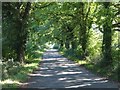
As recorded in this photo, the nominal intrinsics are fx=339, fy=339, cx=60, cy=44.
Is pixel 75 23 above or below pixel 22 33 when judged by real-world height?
above

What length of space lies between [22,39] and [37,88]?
48.3 ft

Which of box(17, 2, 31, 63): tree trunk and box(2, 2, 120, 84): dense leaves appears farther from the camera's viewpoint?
box(17, 2, 31, 63): tree trunk

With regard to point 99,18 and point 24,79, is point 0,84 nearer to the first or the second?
point 24,79

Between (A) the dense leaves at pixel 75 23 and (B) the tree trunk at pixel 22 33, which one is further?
(B) the tree trunk at pixel 22 33

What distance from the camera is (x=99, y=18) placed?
24.2 m

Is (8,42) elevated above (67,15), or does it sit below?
below

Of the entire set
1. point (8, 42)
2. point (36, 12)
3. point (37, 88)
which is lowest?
point (37, 88)

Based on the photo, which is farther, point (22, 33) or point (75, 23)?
point (75, 23)

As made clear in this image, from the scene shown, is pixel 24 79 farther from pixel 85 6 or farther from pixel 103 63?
pixel 85 6

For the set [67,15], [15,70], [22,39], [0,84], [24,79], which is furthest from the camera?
[67,15]

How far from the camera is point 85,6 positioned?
42125 mm

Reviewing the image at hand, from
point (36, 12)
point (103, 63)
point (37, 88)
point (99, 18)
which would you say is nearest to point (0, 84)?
point (37, 88)

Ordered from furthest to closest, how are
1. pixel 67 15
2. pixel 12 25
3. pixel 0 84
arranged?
1. pixel 67 15
2. pixel 12 25
3. pixel 0 84

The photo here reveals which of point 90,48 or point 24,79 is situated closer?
point 24,79
